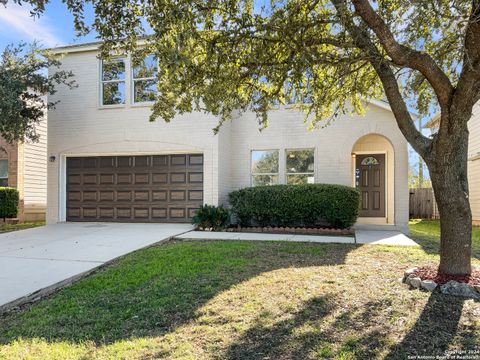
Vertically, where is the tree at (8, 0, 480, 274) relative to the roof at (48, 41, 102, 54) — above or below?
below

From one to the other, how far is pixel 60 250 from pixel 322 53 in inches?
254

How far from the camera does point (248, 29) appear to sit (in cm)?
614

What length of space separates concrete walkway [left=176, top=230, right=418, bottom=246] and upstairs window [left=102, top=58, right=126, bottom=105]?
18.6 feet

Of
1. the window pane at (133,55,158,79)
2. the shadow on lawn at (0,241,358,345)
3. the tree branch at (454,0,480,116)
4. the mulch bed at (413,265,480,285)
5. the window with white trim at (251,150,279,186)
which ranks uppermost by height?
the window pane at (133,55,158,79)

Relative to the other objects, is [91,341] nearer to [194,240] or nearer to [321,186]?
[194,240]

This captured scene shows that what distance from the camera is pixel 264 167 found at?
523 inches

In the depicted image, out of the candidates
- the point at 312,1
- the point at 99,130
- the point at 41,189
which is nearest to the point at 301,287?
the point at 312,1

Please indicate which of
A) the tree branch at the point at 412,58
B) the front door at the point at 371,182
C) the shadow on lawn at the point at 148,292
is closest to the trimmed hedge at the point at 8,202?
the shadow on lawn at the point at 148,292

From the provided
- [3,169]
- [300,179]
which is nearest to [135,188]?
[300,179]

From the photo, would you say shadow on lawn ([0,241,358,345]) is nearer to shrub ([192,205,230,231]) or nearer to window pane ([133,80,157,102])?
shrub ([192,205,230,231])

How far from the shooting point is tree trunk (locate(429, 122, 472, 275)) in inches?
201

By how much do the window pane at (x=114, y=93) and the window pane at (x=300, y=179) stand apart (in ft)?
20.3

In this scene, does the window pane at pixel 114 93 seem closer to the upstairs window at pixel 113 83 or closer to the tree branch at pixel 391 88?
the upstairs window at pixel 113 83

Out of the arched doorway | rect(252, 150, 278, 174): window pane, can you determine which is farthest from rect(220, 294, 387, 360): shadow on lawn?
the arched doorway
